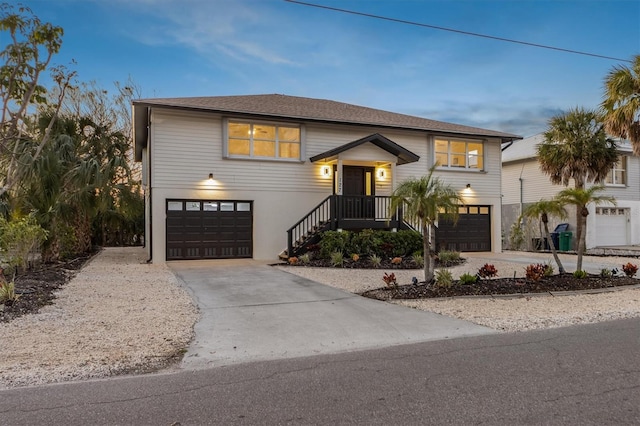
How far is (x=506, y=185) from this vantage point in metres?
26.0

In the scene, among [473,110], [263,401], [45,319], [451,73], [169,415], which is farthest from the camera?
[473,110]

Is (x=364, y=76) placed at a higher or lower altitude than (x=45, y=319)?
higher

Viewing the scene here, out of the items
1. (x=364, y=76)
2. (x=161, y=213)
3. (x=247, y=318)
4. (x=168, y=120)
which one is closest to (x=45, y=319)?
(x=247, y=318)

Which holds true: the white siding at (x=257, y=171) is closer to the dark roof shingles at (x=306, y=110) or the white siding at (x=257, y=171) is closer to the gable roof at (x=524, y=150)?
the dark roof shingles at (x=306, y=110)

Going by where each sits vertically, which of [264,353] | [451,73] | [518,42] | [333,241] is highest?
[451,73]

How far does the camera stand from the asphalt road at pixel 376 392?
11.1 feet

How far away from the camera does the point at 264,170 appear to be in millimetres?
16078

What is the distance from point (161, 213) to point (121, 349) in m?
10.1

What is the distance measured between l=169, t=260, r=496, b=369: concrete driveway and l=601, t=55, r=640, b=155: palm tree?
1077 cm

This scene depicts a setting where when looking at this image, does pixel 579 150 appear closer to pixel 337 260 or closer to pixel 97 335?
pixel 337 260

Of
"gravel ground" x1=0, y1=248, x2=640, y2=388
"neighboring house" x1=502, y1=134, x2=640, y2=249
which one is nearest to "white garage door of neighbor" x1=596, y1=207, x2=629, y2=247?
"neighboring house" x1=502, y1=134, x2=640, y2=249

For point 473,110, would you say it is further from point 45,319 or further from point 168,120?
point 45,319

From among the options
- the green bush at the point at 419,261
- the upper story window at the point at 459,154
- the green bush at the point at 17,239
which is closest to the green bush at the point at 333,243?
the green bush at the point at 419,261

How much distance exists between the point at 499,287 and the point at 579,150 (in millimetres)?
13688
